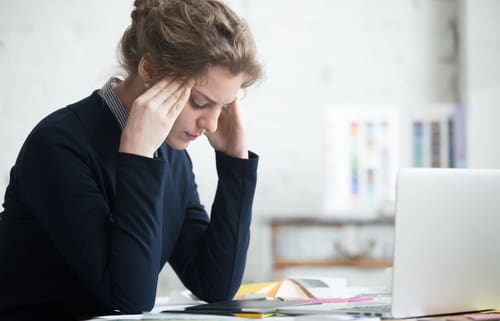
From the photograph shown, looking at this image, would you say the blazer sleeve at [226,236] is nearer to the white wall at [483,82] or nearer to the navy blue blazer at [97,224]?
the navy blue blazer at [97,224]

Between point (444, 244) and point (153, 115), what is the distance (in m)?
0.55

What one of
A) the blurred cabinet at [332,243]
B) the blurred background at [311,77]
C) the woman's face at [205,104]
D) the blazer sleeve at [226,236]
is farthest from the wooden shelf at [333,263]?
the woman's face at [205,104]

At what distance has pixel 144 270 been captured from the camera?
3.52ft

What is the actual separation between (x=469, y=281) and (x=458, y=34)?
8.35 ft

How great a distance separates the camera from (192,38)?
3.75 ft

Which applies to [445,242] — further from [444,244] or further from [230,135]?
[230,135]

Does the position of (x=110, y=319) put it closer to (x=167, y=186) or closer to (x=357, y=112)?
(x=167, y=186)

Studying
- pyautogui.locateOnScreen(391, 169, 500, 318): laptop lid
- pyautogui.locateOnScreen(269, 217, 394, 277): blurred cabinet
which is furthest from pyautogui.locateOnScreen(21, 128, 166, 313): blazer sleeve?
pyautogui.locateOnScreen(269, 217, 394, 277): blurred cabinet

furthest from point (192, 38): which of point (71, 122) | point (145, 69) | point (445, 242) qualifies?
point (445, 242)

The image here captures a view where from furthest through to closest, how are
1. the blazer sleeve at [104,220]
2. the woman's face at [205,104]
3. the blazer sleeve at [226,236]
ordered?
1. the blazer sleeve at [226,236]
2. the woman's face at [205,104]
3. the blazer sleeve at [104,220]

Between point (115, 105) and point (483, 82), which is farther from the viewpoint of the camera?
point (483, 82)

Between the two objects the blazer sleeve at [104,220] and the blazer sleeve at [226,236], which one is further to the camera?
the blazer sleeve at [226,236]

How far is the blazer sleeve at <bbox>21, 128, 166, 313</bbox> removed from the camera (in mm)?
1062

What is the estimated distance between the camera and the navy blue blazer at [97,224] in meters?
1.07
